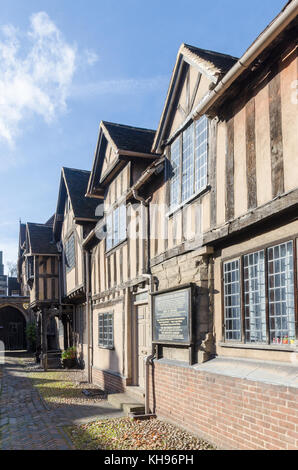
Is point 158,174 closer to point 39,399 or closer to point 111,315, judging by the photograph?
point 111,315

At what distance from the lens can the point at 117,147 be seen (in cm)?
1204

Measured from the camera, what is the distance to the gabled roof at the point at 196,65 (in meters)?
7.77

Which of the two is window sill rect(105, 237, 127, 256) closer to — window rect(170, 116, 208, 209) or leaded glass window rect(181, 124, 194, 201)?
window rect(170, 116, 208, 209)

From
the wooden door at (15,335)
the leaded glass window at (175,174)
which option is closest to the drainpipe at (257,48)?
the leaded glass window at (175,174)

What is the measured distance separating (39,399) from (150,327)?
445cm

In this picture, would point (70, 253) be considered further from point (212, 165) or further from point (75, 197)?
point (212, 165)

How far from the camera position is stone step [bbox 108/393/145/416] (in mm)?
9664

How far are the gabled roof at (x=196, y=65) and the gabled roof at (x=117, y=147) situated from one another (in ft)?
5.93

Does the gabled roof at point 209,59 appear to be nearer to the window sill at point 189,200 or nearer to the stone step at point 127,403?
the window sill at point 189,200

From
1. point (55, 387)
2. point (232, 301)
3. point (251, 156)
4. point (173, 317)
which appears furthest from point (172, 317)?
point (55, 387)

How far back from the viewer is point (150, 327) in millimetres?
9984

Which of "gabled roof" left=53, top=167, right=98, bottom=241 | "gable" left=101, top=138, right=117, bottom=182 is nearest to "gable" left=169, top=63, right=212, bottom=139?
"gable" left=101, top=138, right=117, bottom=182
